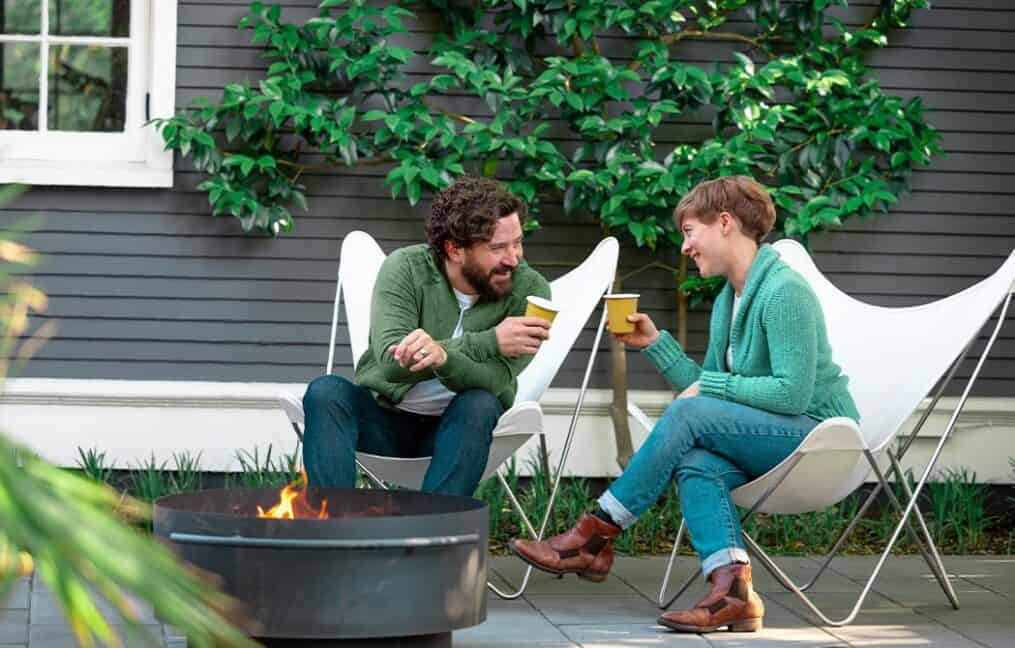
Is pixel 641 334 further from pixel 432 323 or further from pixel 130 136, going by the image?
pixel 130 136

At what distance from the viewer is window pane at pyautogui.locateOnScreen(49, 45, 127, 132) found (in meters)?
4.99

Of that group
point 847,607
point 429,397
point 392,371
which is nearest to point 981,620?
point 847,607

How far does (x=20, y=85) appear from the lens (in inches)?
197

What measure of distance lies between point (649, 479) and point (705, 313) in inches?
76.1

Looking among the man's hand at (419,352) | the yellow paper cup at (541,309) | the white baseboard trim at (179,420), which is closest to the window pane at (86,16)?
the white baseboard trim at (179,420)

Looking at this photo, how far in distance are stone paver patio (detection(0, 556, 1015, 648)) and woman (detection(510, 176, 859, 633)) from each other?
132 mm

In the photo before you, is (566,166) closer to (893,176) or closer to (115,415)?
(893,176)

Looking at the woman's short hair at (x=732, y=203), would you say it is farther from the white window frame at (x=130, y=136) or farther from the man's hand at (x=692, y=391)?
the white window frame at (x=130, y=136)

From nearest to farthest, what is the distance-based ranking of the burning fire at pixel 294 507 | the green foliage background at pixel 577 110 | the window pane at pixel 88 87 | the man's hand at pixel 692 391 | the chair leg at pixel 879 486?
the burning fire at pixel 294 507, the man's hand at pixel 692 391, the chair leg at pixel 879 486, the green foliage background at pixel 577 110, the window pane at pixel 88 87

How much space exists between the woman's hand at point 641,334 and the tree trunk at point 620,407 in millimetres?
1407

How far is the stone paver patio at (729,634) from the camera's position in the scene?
10.6 feet

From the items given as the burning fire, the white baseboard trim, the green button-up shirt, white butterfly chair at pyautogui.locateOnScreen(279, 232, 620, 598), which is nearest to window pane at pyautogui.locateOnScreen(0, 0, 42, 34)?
the white baseboard trim

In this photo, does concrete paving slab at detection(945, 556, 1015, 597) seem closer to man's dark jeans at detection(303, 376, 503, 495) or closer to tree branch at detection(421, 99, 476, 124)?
man's dark jeans at detection(303, 376, 503, 495)

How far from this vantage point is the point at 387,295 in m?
3.53
